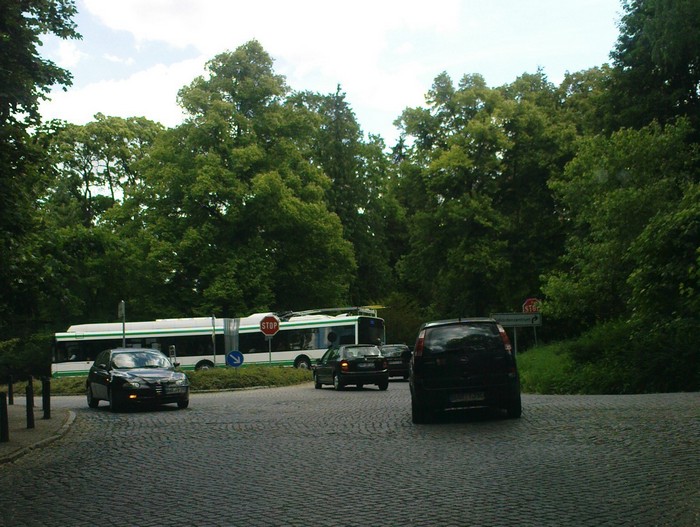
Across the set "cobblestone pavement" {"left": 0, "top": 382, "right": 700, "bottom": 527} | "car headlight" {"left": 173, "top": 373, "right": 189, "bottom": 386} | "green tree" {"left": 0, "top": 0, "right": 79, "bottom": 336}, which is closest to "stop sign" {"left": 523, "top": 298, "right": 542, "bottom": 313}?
"car headlight" {"left": 173, "top": 373, "right": 189, "bottom": 386}

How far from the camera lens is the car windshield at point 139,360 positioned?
22.6m

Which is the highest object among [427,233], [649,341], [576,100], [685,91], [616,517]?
[576,100]

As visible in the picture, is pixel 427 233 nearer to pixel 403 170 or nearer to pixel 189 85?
pixel 403 170

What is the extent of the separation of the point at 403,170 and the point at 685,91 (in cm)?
1831

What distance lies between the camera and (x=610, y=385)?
74.6 ft

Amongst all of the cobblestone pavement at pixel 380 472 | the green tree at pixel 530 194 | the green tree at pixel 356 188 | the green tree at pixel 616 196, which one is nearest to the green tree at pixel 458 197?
the green tree at pixel 530 194

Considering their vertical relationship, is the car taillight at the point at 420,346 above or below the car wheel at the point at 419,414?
above

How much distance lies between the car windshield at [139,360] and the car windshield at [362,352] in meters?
8.14

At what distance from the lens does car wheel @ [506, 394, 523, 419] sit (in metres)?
15.0

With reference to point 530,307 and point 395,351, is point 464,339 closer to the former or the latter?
point 395,351

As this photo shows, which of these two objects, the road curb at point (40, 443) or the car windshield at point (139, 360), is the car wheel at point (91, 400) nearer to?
the car windshield at point (139, 360)

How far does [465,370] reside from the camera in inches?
580

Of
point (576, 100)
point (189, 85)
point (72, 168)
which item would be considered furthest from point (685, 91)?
point (72, 168)

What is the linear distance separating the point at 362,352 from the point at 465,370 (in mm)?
14992
